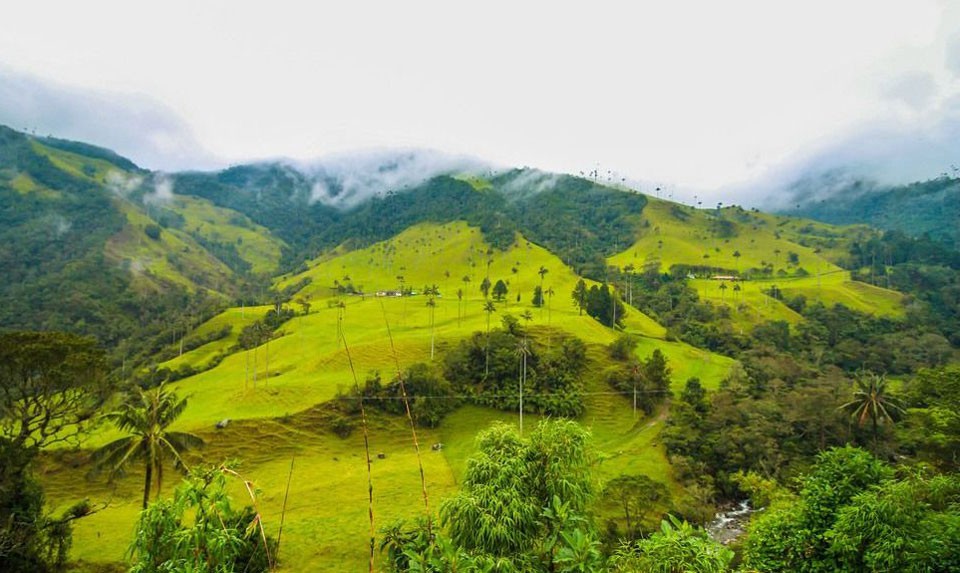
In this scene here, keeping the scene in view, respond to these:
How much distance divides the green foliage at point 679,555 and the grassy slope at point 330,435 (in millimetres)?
9738

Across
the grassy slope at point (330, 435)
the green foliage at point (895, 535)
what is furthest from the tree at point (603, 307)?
the green foliage at point (895, 535)

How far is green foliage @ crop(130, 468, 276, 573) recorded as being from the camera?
6414mm

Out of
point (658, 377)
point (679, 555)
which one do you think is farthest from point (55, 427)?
point (658, 377)

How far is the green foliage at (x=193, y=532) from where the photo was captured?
6414mm

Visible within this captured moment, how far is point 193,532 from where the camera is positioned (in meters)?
6.87

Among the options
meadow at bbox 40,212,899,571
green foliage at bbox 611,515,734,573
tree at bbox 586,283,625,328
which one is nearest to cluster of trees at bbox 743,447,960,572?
meadow at bbox 40,212,899,571

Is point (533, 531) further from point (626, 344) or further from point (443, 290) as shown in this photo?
point (443, 290)

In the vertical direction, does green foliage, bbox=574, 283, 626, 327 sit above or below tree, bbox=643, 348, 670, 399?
above

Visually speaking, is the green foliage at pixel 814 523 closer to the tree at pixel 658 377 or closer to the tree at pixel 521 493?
the tree at pixel 521 493

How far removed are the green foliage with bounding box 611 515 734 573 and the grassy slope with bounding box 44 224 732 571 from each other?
9.74 m

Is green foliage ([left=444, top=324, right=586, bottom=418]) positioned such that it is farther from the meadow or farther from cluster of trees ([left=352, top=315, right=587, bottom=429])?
the meadow

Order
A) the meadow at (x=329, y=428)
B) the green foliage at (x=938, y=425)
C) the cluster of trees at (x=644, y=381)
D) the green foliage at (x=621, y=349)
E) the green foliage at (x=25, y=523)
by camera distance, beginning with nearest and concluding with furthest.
A: the green foliage at (x=25, y=523) → the green foliage at (x=938, y=425) → the meadow at (x=329, y=428) → the cluster of trees at (x=644, y=381) → the green foliage at (x=621, y=349)

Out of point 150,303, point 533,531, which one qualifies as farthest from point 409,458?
point 150,303

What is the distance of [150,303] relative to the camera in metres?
167
